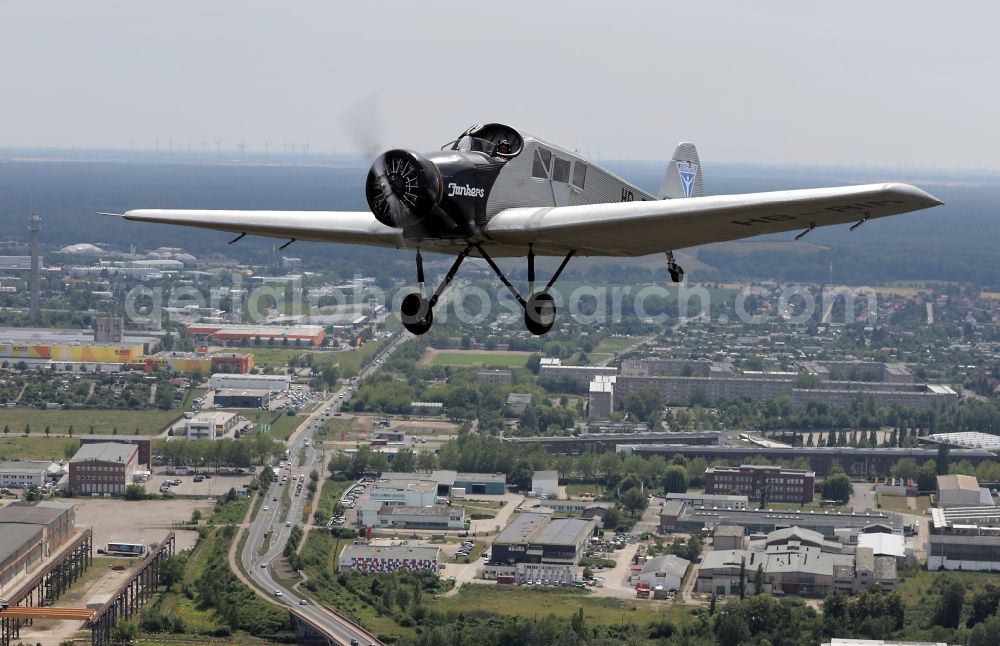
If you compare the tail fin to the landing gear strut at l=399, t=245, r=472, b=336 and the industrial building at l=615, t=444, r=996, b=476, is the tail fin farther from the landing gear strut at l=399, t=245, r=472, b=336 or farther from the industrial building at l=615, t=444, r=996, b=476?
the industrial building at l=615, t=444, r=996, b=476

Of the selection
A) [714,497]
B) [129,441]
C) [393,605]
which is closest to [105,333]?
[129,441]

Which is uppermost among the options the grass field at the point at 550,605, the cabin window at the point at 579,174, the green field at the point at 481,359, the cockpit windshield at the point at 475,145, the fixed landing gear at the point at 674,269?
the cockpit windshield at the point at 475,145

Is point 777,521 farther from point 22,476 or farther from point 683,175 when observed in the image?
point 683,175

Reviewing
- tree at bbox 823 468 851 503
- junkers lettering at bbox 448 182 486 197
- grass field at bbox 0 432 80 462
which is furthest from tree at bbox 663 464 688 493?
junkers lettering at bbox 448 182 486 197

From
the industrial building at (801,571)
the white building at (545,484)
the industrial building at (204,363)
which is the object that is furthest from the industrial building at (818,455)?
the industrial building at (204,363)

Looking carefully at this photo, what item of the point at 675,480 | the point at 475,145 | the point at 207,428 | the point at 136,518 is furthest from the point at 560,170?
the point at 207,428

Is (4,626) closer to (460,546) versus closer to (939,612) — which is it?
(460,546)

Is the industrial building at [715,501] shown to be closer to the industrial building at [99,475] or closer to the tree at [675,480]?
the tree at [675,480]
